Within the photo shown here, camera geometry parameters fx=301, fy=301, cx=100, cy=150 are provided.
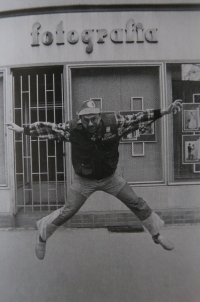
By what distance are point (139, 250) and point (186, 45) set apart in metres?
1.56

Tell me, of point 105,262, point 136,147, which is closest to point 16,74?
point 136,147

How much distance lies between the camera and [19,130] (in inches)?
89.2

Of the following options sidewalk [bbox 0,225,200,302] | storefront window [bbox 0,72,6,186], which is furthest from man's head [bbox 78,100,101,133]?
sidewalk [bbox 0,225,200,302]

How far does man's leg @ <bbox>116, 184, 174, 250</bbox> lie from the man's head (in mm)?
531

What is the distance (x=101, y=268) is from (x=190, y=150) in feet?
3.71

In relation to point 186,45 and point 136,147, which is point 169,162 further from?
point 186,45

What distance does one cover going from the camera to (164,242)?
2.32m

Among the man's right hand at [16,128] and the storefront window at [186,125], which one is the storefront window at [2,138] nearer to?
the man's right hand at [16,128]

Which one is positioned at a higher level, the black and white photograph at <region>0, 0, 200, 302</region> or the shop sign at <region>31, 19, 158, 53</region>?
the shop sign at <region>31, 19, 158, 53</region>

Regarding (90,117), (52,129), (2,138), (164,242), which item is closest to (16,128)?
(2,138)

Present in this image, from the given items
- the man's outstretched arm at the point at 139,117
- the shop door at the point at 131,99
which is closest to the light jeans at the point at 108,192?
the shop door at the point at 131,99

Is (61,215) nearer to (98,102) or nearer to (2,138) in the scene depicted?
(2,138)

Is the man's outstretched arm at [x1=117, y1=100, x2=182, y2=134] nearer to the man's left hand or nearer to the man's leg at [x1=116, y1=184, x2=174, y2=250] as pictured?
the man's left hand

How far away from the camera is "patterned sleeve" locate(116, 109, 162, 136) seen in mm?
2243
